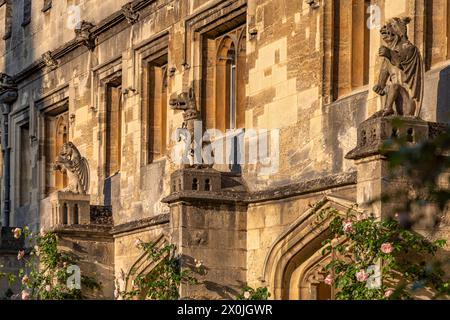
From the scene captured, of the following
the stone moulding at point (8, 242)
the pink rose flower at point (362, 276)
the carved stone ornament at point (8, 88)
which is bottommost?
the pink rose flower at point (362, 276)

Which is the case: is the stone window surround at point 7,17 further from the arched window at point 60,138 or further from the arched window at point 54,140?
the arched window at point 60,138

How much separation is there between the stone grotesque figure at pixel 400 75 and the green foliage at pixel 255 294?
9.47 ft

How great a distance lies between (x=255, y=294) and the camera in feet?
46.8

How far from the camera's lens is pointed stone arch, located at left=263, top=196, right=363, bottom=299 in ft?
46.9

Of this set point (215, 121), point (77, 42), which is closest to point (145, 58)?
point (77, 42)

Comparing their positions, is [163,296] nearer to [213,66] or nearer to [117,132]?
[213,66]

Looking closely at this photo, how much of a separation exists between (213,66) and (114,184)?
3.48 m

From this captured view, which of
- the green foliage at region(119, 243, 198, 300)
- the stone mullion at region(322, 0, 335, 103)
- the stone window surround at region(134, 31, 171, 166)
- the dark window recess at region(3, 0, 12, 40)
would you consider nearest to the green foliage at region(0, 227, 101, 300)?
the stone window surround at region(134, 31, 171, 166)

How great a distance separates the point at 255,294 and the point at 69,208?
5.91 metres

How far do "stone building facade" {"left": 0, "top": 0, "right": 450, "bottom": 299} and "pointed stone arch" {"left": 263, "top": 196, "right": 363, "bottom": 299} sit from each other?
19 millimetres

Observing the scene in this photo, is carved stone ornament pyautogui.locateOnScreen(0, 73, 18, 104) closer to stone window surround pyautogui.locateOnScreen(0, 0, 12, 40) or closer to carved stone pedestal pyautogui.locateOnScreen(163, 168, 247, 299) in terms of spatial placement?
stone window surround pyautogui.locateOnScreen(0, 0, 12, 40)

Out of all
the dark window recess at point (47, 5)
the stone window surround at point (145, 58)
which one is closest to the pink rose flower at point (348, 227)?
the stone window surround at point (145, 58)

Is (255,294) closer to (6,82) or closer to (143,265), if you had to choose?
(143,265)

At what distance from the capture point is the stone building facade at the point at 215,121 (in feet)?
46.3
